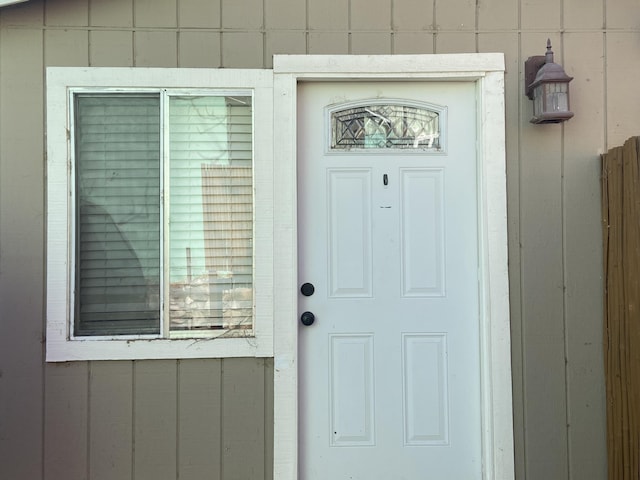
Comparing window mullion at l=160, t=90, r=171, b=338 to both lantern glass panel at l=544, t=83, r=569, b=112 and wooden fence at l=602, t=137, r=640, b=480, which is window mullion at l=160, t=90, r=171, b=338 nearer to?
lantern glass panel at l=544, t=83, r=569, b=112

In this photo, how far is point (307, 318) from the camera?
338 cm

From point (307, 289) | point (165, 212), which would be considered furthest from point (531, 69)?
point (165, 212)

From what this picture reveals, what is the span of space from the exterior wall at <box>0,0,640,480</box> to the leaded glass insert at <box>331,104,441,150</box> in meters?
0.32

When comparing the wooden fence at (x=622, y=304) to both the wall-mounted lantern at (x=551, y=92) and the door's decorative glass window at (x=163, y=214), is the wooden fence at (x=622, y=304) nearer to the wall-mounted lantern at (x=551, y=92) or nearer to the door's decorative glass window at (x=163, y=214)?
the wall-mounted lantern at (x=551, y=92)

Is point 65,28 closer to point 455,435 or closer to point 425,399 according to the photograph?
point 425,399

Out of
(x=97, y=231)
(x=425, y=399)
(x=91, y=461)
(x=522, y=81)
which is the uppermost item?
(x=522, y=81)

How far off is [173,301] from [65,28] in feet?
5.04

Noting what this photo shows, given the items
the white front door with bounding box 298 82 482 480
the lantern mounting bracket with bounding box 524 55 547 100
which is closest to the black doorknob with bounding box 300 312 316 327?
the white front door with bounding box 298 82 482 480

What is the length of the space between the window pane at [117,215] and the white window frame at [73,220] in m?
0.07

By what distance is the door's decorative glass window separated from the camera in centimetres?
331

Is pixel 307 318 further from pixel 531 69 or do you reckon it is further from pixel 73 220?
pixel 531 69

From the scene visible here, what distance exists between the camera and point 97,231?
3.32 meters

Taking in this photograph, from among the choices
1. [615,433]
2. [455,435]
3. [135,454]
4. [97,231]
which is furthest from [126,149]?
[615,433]

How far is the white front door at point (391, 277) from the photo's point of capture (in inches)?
134
